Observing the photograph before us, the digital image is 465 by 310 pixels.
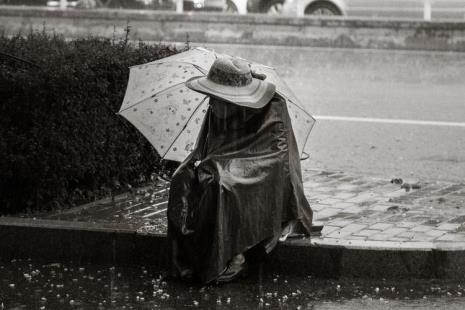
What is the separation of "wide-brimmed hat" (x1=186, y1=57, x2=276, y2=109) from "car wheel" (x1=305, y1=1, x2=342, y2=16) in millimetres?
15441

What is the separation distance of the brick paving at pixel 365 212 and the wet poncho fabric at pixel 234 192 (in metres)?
0.39

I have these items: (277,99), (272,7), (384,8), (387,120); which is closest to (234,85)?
(277,99)

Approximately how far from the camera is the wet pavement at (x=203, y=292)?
18.2 ft

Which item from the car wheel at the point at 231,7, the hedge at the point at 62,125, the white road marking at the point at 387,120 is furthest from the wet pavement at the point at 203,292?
the car wheel at the point at 231,7

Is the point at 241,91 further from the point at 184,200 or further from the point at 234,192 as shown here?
the point at 184,200

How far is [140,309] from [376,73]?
483 inches

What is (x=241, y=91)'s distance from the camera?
583 centimetres

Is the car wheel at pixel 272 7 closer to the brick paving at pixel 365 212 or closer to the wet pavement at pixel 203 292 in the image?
the brick paving at pixel 365 212

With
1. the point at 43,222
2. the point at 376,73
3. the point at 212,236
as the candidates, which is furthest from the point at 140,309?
the point at 376,73

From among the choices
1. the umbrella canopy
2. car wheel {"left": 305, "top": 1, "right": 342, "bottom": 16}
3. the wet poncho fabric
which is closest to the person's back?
the wet poncho fabric

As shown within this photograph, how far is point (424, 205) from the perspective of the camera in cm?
766

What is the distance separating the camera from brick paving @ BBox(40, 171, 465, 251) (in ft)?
20.7

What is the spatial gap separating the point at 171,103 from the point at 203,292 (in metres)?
1.42

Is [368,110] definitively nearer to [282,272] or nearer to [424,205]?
[424,205]
